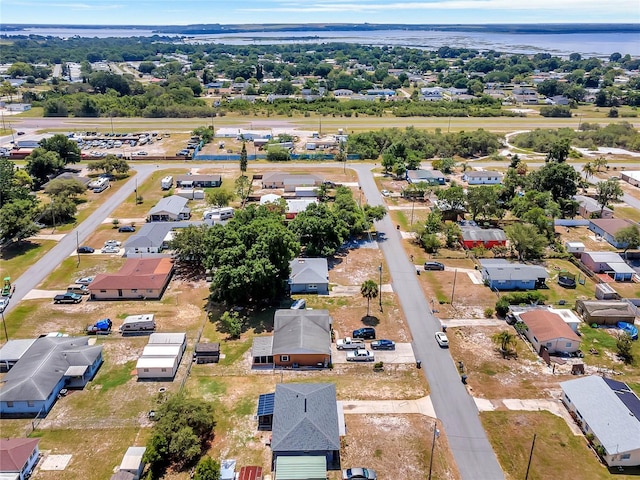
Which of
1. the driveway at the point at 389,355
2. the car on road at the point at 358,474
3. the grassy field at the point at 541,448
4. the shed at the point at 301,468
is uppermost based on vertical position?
the shed at the point at 301,468

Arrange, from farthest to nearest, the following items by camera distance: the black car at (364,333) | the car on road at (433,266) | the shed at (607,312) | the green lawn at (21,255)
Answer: the car on road at (433,266) → the green lawn at (21,255) → the shed at (607,312) → the black car at (364,333)

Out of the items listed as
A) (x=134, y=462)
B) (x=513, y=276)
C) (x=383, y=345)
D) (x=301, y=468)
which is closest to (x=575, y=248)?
(x=513, y=276)

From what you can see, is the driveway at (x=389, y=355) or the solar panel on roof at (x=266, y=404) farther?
the driveway at (x=389, y=355)

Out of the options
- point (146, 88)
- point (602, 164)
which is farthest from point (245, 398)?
point (146, 88)

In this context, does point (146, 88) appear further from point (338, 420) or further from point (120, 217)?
point (338, 420)

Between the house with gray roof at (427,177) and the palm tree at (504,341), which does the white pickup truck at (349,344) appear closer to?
the palm tree at (504,341)

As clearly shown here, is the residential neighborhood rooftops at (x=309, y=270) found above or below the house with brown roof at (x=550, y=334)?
above

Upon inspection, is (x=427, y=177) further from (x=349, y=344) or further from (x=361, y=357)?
(x=361, y=357)

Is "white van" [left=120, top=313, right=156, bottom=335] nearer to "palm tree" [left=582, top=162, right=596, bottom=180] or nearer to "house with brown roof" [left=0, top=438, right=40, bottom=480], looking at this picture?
"house with brown roof" [left=0, top=438, right=40, bottom=480]

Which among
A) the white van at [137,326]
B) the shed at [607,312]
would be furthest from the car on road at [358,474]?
the shed at [607,312]
